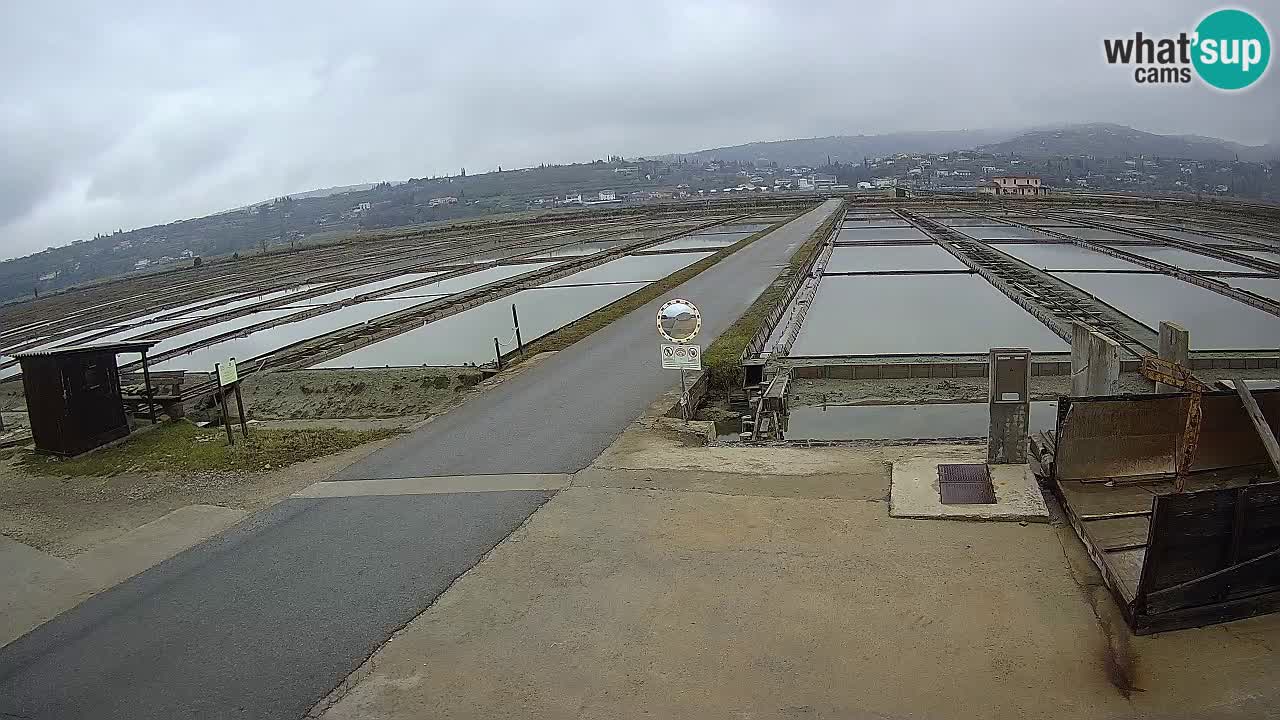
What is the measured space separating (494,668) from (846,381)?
30.8 ft

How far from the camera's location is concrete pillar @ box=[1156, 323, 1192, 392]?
698cm

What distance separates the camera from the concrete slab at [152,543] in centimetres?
647

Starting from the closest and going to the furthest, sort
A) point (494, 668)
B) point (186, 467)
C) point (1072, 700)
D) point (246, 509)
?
point (1072, 700)
point (494, 668)
point (246, 509)
point (186, 467)

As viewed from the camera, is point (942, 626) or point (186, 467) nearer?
point (942, 626)

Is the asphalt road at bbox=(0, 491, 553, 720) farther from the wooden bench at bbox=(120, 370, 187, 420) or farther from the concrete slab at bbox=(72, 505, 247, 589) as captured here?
the wooden bench at bbox=(120, 370, 187, 420)

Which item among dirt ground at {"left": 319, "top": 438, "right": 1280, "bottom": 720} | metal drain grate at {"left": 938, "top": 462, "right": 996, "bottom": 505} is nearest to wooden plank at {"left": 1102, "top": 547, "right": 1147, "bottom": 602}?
dirt ground at {"left": 319, "top": 438, "right": 1280, "bottom": 720}

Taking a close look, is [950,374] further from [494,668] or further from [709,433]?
[494,668]

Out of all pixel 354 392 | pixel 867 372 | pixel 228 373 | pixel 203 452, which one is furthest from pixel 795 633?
pixel 354 392

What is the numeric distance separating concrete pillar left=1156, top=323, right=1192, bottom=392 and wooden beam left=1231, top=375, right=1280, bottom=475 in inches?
27.5

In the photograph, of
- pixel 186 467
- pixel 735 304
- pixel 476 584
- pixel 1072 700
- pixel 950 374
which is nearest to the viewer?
pixel 1072 700

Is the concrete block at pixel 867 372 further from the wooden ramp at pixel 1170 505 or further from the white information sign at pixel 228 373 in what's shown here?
the white information sign at pixel 228 373

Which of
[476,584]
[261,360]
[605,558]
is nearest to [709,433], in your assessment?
[605,558]

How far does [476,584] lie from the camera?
574cm

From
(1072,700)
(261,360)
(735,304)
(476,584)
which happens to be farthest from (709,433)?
(261,360)
